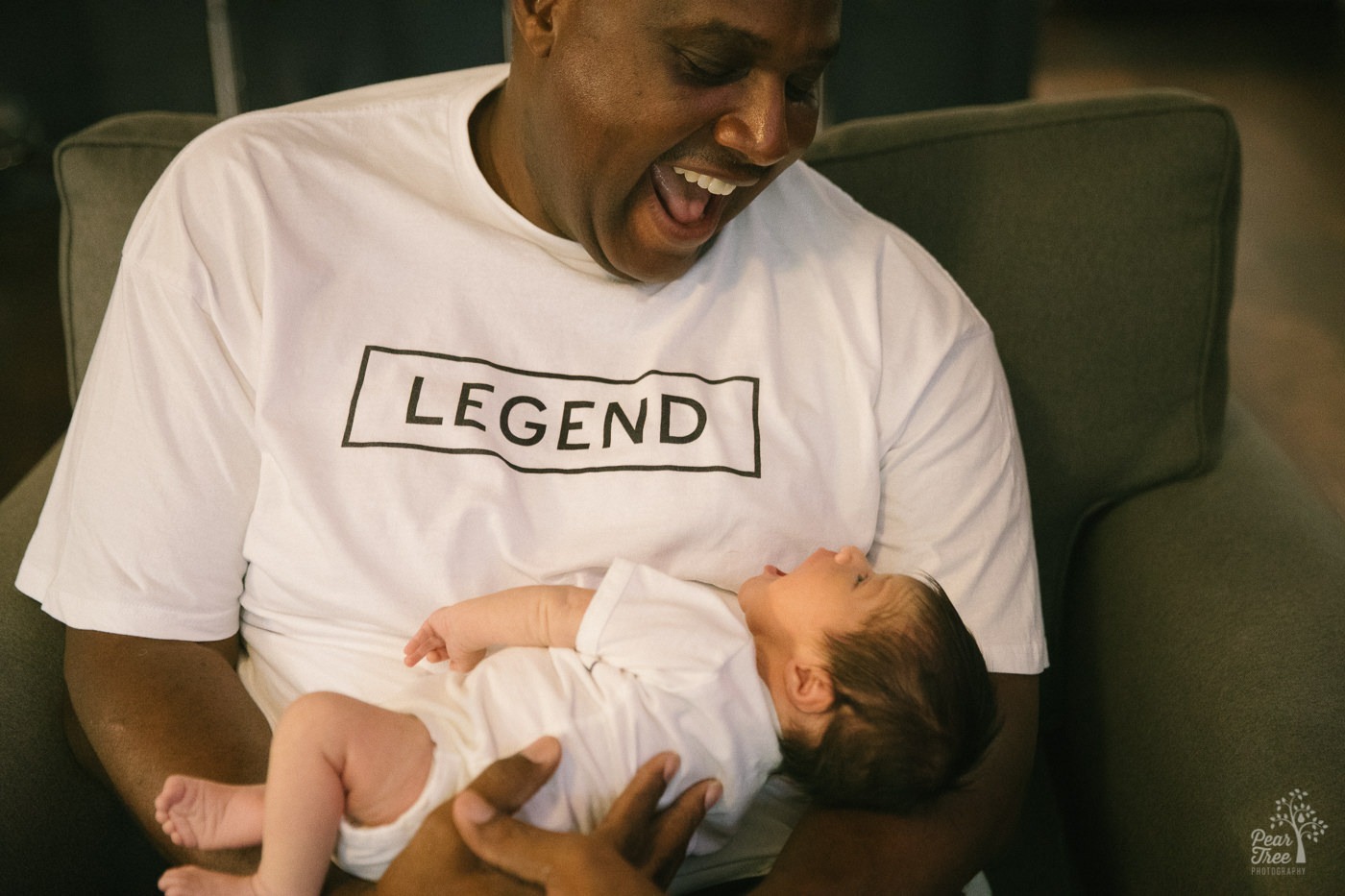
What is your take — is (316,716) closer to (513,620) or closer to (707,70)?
(513,620)

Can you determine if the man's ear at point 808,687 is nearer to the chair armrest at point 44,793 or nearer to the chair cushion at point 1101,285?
the chair cushion at point 1101,285

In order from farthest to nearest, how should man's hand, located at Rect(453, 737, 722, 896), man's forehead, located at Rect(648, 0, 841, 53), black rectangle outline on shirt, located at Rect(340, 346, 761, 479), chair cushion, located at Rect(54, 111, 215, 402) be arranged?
chair cushion, located at Rect(54, 111, 215, 402) < black rectangle outline on shirt, located at Rect(340, 346, 761, 479) < man's forehead, located at Rect(648, 0, 841, 53) < man's hand, located at Rect(453, 737, 722, 896)

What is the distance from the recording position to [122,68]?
376 cm

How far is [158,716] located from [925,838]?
2.67 feet

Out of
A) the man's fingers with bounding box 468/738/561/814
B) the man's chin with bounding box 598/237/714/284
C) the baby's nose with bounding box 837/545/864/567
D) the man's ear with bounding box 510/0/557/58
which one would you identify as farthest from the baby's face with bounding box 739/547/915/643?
the man's ear with bounding box 510/0/557/58

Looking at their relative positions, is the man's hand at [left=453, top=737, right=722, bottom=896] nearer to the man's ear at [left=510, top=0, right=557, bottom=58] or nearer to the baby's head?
the baby's head

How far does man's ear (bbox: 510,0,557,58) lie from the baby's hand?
2.02ft

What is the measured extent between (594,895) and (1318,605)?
3.09 feet

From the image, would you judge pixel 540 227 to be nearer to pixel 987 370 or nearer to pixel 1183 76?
pixel 987 370

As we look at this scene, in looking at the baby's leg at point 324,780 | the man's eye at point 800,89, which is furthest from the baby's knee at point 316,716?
the man's eye at point 800,89

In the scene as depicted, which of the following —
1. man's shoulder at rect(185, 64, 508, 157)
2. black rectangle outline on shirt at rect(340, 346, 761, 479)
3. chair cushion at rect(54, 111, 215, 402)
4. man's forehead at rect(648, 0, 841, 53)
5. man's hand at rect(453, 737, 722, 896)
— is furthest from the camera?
chair cushion at rect(54, 111, 215, 402)

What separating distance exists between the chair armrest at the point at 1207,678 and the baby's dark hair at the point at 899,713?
1.01 feet

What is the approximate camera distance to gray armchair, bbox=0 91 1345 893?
4.62ft

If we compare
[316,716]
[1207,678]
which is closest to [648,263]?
[316,716]
